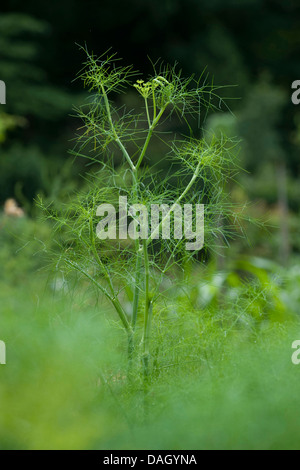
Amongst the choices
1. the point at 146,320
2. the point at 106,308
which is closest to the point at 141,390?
the point at 146,320

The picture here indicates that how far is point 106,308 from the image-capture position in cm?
105

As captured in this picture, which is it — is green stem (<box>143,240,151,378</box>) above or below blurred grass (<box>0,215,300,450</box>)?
above

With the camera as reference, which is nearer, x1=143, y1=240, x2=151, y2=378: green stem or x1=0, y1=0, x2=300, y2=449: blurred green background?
x1=0, y1=0, x2=300, y2=449: blurred green background

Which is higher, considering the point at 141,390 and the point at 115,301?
the point at 115,301

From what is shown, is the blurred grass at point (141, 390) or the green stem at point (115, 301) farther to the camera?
the green stem at point (115, 301)

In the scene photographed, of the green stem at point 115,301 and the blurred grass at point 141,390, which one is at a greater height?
the green stem at point 115,301

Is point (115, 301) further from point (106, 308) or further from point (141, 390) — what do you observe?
point (106, 308)

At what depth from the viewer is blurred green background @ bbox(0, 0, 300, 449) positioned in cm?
51

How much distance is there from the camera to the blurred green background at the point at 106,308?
51 centimetres

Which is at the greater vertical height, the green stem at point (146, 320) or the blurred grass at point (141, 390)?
the green stem at point (146, 320)

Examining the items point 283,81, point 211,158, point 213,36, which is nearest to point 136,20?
point 213,36

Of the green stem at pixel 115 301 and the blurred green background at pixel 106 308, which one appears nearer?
the blurred green background at pixel 106 308

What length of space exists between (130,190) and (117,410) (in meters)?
0.34
